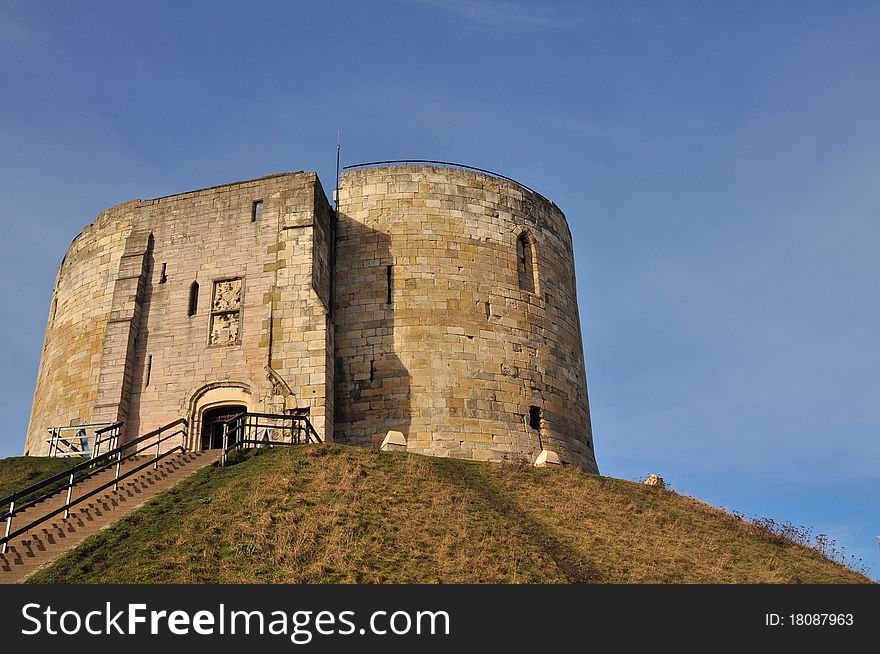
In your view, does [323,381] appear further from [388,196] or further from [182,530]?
[182,530]

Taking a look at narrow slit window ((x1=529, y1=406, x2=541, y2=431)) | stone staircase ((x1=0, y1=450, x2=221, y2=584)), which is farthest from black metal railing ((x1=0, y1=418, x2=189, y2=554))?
narrow slit window ((x1=529, y1=406, x2=541, y2=431))

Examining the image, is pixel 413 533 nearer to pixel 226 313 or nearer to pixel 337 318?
pixel 337 318

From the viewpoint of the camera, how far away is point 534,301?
26938 millimetres

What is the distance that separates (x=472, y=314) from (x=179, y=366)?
8596mm

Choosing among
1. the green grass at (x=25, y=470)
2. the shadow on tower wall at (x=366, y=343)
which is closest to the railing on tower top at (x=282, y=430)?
the shadow on tower wall at (x=366, y=343)

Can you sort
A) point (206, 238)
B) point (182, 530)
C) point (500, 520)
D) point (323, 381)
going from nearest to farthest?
1. point (182, 530)
2. point (500, 520)
3. point (323, 381)
4. point (206, 238)

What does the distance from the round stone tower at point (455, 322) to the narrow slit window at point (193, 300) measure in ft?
13.5

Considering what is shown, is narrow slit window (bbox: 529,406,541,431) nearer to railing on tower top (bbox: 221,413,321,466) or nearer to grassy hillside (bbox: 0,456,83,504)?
railing on tower top (bbox: 221,413,321,466)

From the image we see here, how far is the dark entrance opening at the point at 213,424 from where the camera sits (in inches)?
947

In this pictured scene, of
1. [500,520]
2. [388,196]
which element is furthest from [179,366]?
[500,520]

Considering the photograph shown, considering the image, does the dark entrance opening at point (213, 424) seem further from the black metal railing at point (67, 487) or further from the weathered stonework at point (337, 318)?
the black metal railing at point (67, 487)

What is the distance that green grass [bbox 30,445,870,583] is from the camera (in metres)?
12.4

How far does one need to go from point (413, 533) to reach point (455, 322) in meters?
11.8

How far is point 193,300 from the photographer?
25.4 meters
